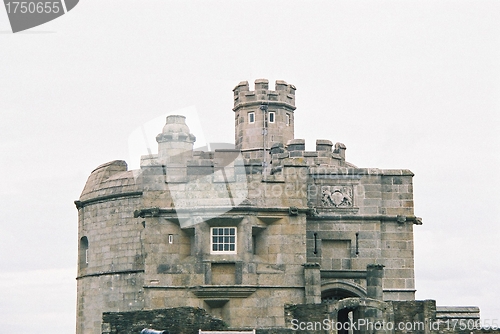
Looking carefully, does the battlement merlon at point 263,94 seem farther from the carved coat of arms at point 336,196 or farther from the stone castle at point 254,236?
the carved coat of arms at point 336,196

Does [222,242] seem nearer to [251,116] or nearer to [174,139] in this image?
[174,139]

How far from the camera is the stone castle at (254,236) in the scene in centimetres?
3653

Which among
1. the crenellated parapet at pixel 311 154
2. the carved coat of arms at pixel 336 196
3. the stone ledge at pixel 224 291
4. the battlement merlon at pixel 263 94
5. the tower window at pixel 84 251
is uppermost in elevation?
the battlement merlon at pixel 263 94

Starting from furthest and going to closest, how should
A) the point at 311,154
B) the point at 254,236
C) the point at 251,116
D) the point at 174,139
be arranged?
the point at 251,116 → the point at 311,154 → the point at 174,139 → the point at 254,236

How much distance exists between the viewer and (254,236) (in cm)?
3756

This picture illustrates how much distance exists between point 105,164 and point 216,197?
37.5 ft

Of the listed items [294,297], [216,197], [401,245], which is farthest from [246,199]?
[401,245]

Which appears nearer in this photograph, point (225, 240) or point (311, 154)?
point (225, 240)

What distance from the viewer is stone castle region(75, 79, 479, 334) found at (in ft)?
120

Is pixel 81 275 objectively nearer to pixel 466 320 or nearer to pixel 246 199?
pixel 246 199

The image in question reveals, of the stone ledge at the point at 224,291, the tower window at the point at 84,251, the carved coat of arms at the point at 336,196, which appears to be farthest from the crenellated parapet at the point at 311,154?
the tower window at the point at 84,251

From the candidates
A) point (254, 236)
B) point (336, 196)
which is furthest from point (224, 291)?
point (336, 196)

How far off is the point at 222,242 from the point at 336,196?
489 cm

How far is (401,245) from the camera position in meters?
39.7
